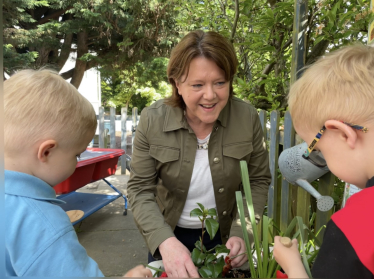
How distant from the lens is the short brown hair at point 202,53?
134cm

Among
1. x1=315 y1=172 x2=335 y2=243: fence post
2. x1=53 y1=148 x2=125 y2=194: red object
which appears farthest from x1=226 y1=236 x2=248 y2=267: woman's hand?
x1=53 y1=148 x2=125 y2=194: red object

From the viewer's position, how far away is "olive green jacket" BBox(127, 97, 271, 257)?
4.89 feet

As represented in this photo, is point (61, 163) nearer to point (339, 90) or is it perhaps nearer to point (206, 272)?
point (206, 272)

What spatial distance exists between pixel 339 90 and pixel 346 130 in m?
0.10

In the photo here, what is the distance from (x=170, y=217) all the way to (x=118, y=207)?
315cm

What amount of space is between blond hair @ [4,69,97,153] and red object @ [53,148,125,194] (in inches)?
91.7

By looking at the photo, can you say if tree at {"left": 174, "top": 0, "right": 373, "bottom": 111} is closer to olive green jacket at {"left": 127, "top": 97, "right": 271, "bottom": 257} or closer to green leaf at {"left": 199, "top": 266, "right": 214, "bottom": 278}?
olive green jacket at {"left": 127, "top": 97, "right": 271, "bottom": 257}

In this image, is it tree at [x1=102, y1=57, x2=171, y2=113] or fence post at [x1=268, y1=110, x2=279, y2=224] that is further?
tree at [x1=102, y1=57, x2=171, y2=113]

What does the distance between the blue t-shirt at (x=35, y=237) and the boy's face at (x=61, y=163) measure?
4.2 inches

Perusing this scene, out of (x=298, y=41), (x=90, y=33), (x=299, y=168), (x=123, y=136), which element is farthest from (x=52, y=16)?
(x=299, y=168)

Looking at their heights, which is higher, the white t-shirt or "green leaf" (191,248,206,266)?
the white t-shirt

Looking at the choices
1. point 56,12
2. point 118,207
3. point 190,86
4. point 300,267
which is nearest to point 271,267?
point 300,267

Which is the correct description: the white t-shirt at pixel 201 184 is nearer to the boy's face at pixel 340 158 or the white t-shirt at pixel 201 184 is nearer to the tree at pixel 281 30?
the boy's face at pixel 340 158

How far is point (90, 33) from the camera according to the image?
7781 millimetres
